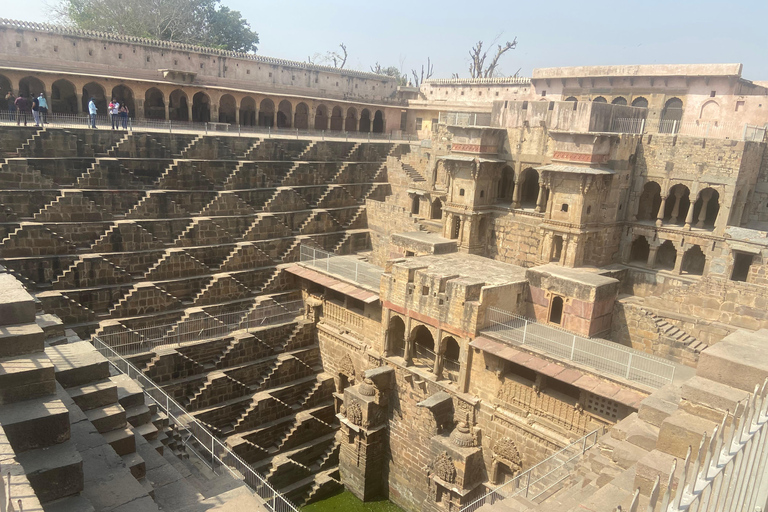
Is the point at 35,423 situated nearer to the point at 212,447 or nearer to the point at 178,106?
the point at 212,447

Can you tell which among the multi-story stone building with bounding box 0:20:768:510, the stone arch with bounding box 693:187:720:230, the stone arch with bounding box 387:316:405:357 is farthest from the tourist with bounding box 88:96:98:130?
the stone arch with bounding box 693:187:720:230

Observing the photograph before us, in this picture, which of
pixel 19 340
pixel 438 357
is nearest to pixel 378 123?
pixel 438 357

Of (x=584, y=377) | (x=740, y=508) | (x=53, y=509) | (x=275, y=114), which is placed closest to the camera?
(x=740, y=508)

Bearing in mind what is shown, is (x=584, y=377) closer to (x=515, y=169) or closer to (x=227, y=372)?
(x=515, y=169)

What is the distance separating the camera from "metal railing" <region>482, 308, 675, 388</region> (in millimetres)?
13633

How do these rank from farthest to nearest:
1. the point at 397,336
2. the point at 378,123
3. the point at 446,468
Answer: the point at 378,123 → the point at 397,336 → the point at 446,468

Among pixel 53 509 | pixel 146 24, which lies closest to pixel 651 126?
pixel 53 509

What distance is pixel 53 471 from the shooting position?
6.96m

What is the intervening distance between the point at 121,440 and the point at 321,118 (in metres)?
31.2

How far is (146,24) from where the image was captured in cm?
4159

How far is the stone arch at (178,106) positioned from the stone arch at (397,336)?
20863 mm

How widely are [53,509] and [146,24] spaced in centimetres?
4313

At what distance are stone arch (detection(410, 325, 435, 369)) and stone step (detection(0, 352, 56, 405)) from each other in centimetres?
1201

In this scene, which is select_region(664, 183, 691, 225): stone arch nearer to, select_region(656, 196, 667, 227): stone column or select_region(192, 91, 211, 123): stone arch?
select_region(656, 196, 667, 227): stone column
